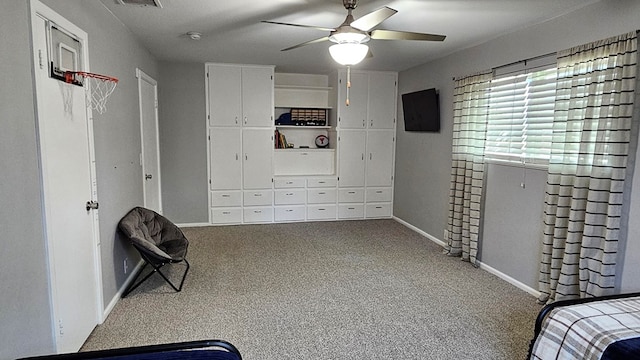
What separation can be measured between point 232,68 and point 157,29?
1907 millimetres

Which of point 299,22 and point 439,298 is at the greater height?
point 299,22

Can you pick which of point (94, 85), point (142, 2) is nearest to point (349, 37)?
point (142, 2)

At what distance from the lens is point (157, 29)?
11.9 feet

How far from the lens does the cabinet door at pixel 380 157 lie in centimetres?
618

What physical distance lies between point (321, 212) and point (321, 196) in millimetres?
269

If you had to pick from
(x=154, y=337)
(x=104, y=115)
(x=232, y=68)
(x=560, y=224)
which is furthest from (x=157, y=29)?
(x=560, y=224)

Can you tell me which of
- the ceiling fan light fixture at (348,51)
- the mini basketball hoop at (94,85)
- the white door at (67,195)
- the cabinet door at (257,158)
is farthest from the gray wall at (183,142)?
the ceiling fan light fixture at (348,51)

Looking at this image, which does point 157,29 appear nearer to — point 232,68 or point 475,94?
point 232,68

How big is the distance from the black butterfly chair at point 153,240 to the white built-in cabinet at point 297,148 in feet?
Result: 5.92

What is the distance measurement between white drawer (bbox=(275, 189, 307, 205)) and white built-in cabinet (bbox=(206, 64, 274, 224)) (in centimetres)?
14

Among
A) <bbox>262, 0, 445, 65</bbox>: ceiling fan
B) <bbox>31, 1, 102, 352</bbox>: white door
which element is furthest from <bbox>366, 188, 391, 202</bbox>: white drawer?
<bbox>31, 1, 102, 352</bbox>: white door

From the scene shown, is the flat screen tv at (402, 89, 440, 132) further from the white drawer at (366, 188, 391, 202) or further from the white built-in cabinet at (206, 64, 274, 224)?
the white built-in cabinet at (206, 64, 274, 224)

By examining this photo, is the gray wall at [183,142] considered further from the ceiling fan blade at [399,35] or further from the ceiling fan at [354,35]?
the ceiling fan blade at [399,35]

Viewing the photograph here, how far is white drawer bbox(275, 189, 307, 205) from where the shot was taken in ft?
19.6
